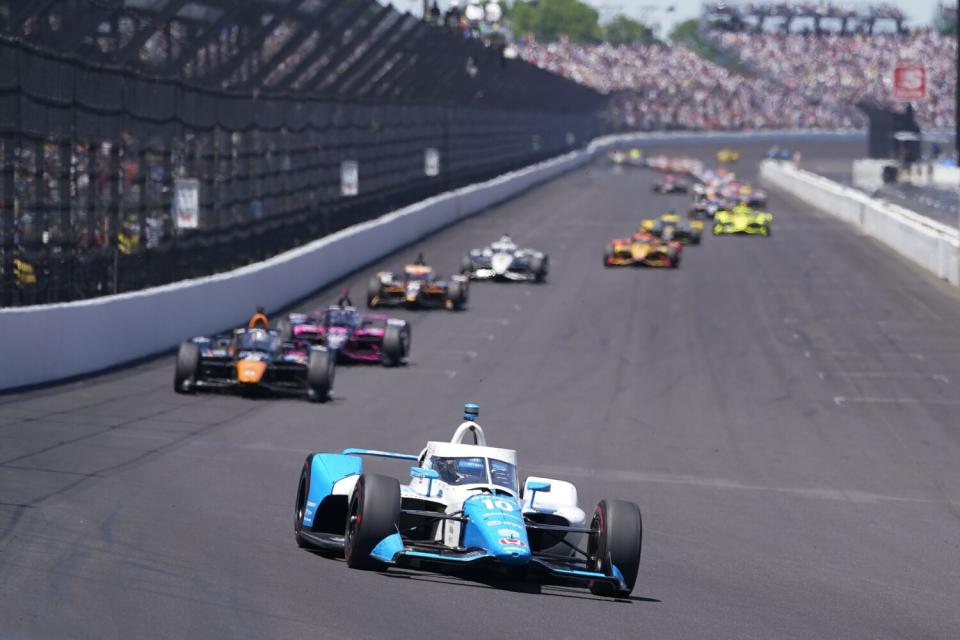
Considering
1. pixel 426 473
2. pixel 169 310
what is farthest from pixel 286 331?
pixel 426 473

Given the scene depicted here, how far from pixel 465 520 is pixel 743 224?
4125 cm

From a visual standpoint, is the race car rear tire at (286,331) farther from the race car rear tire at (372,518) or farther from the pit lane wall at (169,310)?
the race car rear tire at (372,518)

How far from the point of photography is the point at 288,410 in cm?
1909

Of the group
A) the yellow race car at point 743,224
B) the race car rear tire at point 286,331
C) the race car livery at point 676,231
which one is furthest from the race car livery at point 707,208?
the race car rear tire at point 286,331

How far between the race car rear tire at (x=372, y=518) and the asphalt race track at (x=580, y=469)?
5.8 inches

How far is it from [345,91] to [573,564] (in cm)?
2793

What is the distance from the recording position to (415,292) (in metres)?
31.1

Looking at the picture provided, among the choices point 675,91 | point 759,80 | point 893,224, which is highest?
point 759,80

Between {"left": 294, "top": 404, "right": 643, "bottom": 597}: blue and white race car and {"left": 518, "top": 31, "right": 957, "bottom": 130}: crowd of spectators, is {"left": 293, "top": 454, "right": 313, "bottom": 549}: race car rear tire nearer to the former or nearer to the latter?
{"left": 294, "top": 404, "right": 643, "bottom": 597}: blue and white race car

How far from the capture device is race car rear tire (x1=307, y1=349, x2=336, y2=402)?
19.7 m

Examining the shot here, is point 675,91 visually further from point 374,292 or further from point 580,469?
point 580,469

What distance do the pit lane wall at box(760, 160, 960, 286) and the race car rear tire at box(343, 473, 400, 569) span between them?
2835cm

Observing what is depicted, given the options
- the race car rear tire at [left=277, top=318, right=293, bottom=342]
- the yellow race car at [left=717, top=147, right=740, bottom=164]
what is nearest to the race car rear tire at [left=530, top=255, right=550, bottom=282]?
the race car rear tire at [left=277, top=318, right=293, bottom=342]

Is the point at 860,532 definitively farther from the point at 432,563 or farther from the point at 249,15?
the point at 249,15
